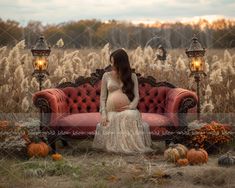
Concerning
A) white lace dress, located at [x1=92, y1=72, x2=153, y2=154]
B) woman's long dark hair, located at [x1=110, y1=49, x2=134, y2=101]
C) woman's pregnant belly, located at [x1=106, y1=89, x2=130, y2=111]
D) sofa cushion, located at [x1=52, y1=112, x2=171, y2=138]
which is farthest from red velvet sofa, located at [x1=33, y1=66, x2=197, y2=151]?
woman's long dark hair, located at [x1=110, y1=49, x2=134, y2=101]

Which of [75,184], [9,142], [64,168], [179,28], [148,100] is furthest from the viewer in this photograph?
[179,28]

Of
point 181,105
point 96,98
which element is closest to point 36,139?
point 96,98

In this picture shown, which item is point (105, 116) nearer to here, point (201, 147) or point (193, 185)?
point (201, 147)

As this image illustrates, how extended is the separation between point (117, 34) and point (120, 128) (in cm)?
501

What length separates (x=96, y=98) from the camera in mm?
7984

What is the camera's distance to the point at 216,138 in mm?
7207

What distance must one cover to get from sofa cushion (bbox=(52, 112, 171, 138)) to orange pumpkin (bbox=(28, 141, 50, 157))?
1.22ft

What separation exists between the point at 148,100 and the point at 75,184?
3.05m

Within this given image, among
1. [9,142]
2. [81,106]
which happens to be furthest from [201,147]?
[9,142]

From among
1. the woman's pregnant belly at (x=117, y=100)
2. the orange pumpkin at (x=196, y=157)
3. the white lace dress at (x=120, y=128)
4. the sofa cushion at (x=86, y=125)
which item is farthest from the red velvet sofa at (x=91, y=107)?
the orange pumpkin at (x=196, y=157)

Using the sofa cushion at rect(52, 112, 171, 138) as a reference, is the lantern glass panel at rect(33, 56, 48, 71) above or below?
above

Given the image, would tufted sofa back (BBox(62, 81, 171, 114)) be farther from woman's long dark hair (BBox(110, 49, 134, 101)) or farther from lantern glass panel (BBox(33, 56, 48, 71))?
woman's long dark hair (BBox(110, 49, 134, 101))

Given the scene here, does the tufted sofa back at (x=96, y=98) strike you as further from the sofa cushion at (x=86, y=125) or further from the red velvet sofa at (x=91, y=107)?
the sofa cushion at (x=86, y=125)

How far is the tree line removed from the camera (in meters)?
11.1
